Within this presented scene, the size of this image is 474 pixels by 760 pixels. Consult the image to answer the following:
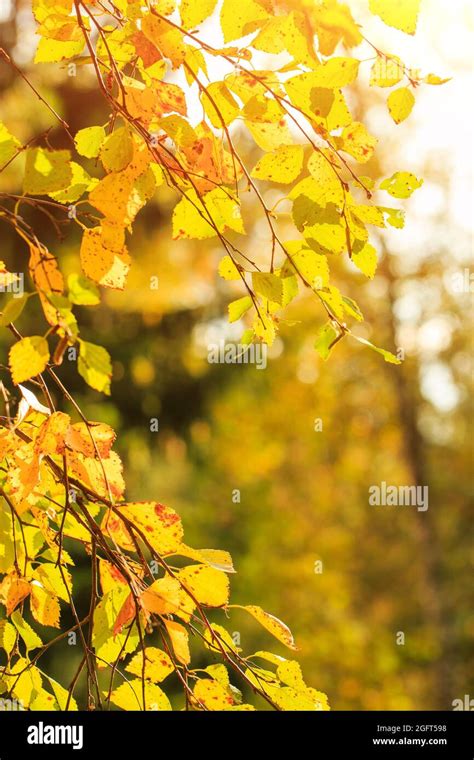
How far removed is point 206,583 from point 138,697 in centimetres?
16

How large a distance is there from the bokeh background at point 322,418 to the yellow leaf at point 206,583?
13.3 ft

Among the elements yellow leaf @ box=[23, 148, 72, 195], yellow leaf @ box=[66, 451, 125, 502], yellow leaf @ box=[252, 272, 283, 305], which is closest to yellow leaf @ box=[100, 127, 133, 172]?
yellow leaf @ box=[23, 148, 72, 195]

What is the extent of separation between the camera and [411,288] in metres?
7.72

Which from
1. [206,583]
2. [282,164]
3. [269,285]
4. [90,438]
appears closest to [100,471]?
[90,438]

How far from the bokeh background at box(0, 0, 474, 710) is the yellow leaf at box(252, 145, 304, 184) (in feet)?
13.5

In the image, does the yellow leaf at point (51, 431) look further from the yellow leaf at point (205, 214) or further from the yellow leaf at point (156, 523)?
the yellow leaf at point (205, 214)

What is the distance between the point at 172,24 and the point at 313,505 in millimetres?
9890

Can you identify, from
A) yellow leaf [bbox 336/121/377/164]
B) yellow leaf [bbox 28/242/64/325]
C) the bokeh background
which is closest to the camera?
yellow leaf [bbox 28/242/64/325]

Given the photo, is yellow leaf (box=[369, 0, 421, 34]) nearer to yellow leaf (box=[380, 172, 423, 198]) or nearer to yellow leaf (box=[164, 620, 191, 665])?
yellow leaf (box=[380, 172, 423, 198])

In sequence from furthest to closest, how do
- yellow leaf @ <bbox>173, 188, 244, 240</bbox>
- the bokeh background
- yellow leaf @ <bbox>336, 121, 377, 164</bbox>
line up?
the bokeh background < yellow leaf @ <bbox>173, 188, 244, 240</bbox> < yellow leaf @ <bbox>336, 121, 377, 164</bbox>

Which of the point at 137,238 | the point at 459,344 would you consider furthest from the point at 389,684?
the point at 137,238

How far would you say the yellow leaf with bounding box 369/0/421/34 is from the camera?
0.68m

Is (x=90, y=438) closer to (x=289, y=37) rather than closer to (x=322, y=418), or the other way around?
(x=289, y=37)

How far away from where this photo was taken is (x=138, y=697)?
883 millimetres
